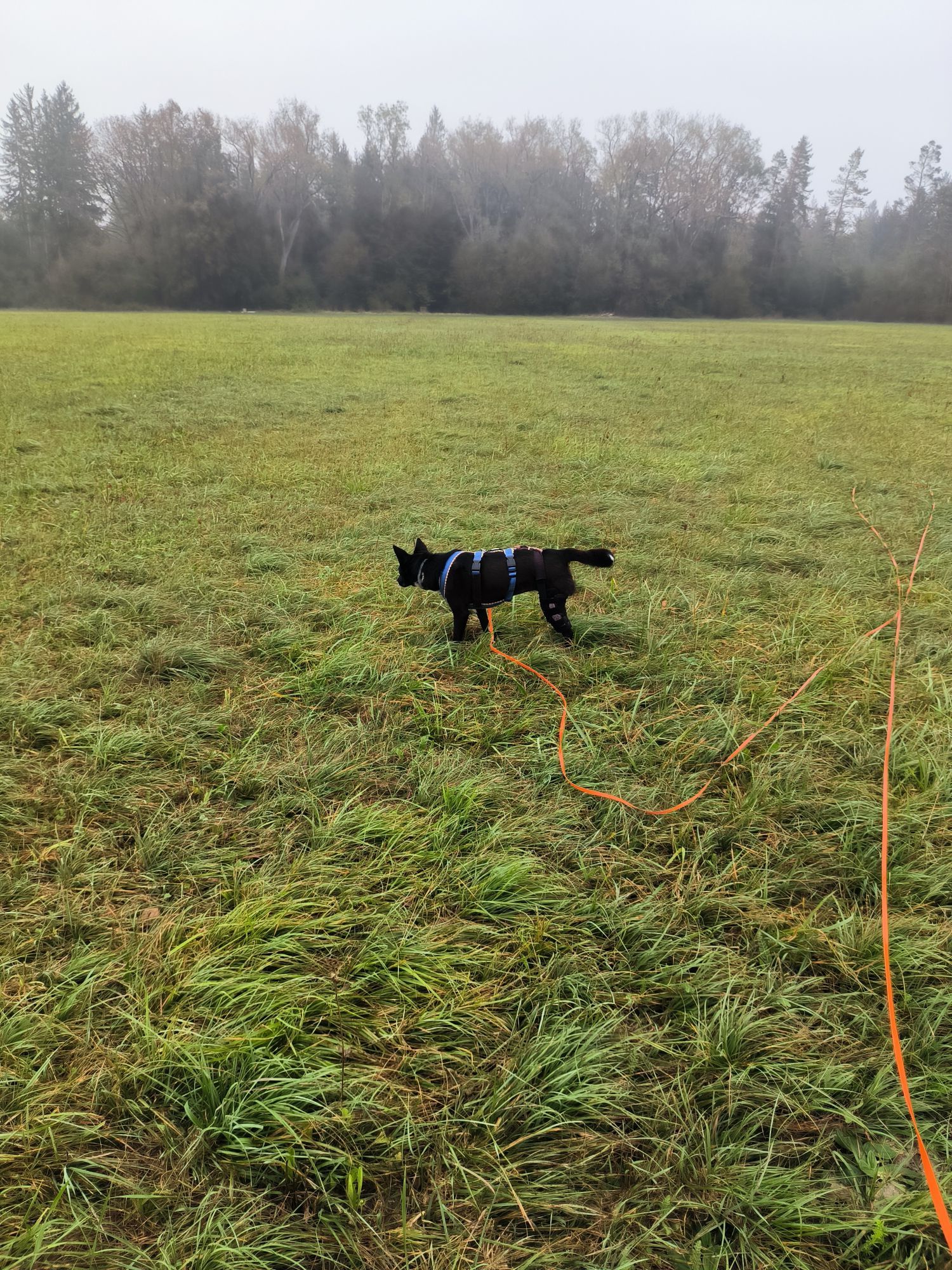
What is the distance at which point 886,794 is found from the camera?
222 cm

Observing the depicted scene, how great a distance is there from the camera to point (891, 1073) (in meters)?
1.46

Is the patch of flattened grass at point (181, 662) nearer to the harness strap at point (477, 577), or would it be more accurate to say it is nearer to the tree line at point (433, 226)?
the harness strap at point (477, 577)

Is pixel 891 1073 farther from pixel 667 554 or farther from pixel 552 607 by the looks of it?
pixel 667 554

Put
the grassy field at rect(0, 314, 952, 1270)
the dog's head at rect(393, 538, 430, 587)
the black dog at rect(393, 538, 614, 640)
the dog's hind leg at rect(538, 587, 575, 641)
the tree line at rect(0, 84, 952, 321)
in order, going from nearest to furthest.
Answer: the grassy field at rect(0, 314, 952, 1270) → the black dog at rect(393, 538, 614, 640) → the dog's hind leg at rect(538, 587, 575, 641) → the dog's head at rect(393, 538, 430, 587) → the tree line at rect(0, 84, 952, 321)

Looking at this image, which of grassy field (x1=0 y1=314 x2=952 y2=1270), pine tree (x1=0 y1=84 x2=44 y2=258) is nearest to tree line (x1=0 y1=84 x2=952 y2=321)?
pine tree (x1=0 y1=84 x2=44 y2=258)

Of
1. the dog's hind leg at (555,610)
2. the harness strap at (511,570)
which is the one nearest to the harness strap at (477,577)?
the harness strap at (511,570)

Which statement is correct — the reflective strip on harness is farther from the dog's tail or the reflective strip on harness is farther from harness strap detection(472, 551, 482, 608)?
the dog's tail

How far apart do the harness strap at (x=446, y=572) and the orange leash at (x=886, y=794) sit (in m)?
0.42

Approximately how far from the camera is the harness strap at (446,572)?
9.82 ft

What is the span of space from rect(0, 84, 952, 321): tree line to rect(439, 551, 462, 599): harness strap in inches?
1860

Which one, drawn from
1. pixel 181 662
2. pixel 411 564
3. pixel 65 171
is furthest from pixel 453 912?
pixel 65 171

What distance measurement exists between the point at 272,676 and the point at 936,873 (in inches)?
105

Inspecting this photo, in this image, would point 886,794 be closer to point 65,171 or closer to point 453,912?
point 453,912

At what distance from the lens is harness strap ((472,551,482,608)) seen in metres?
2.95
